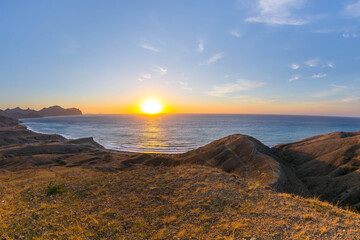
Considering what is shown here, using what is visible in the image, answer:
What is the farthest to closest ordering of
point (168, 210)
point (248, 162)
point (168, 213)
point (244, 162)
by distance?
point (244, 162) < point (248, 162) < point (168, 210) < point (168, 213)

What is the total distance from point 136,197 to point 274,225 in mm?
8649

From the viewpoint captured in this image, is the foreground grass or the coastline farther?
the coastline

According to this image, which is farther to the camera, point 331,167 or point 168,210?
point 331,167

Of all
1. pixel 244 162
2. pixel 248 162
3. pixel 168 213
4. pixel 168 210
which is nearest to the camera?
pixel 168 213

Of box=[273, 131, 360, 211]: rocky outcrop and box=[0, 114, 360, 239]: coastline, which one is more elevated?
box=[0, 114, 360, 239]: coastline

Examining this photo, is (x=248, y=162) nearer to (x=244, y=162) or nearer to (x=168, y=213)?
(x=244, y=162)

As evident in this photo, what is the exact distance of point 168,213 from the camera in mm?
9859

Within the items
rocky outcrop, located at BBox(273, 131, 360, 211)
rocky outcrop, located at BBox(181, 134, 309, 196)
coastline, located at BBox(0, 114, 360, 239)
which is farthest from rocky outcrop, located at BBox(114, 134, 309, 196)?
coastline, located at BBox(0, 114, 360, 239)

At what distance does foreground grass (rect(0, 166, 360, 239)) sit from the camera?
773cm

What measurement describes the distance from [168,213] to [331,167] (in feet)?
121

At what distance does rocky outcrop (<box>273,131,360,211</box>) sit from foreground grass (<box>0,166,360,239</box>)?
17936mm

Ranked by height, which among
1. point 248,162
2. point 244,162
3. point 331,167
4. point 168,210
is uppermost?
point 168,210

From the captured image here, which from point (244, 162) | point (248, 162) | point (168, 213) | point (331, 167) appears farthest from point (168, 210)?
point (331, 167)

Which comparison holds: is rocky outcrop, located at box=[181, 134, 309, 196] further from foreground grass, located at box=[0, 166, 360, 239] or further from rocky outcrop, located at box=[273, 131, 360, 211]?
foreground grass, located at box=[0, 166, 360, 239]
